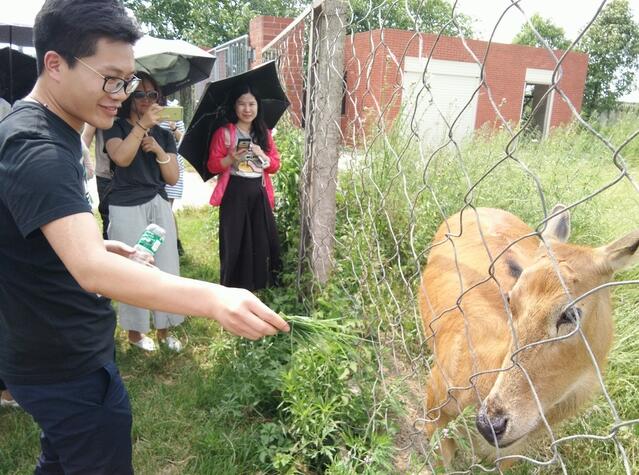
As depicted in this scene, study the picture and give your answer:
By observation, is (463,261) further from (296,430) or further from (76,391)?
(76,391)

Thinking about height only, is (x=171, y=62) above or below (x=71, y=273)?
above

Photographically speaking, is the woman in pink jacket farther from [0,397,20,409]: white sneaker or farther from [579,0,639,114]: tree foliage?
[579,0,639,114]: tree foliage

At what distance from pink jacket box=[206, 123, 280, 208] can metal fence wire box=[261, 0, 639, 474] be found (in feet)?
1.27

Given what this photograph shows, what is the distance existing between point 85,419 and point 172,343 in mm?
2267

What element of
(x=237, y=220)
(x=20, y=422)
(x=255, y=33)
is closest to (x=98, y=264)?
(x=20, y=422)

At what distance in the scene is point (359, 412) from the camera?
2721 millimetres

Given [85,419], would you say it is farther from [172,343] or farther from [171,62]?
[171,62]

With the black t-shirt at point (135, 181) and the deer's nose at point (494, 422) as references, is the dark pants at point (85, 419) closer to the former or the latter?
the deer's nose at point (494, 422)

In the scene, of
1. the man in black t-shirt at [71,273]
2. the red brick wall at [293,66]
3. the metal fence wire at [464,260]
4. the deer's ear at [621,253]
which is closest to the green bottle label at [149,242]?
the man in black t-shirt at [71,273]

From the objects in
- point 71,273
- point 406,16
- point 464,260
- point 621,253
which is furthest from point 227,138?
point 621,253

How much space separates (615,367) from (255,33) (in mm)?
8725

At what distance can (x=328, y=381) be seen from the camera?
2.74 meters

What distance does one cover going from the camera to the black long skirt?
405 cm

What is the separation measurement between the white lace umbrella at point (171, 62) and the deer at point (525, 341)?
121 inches
